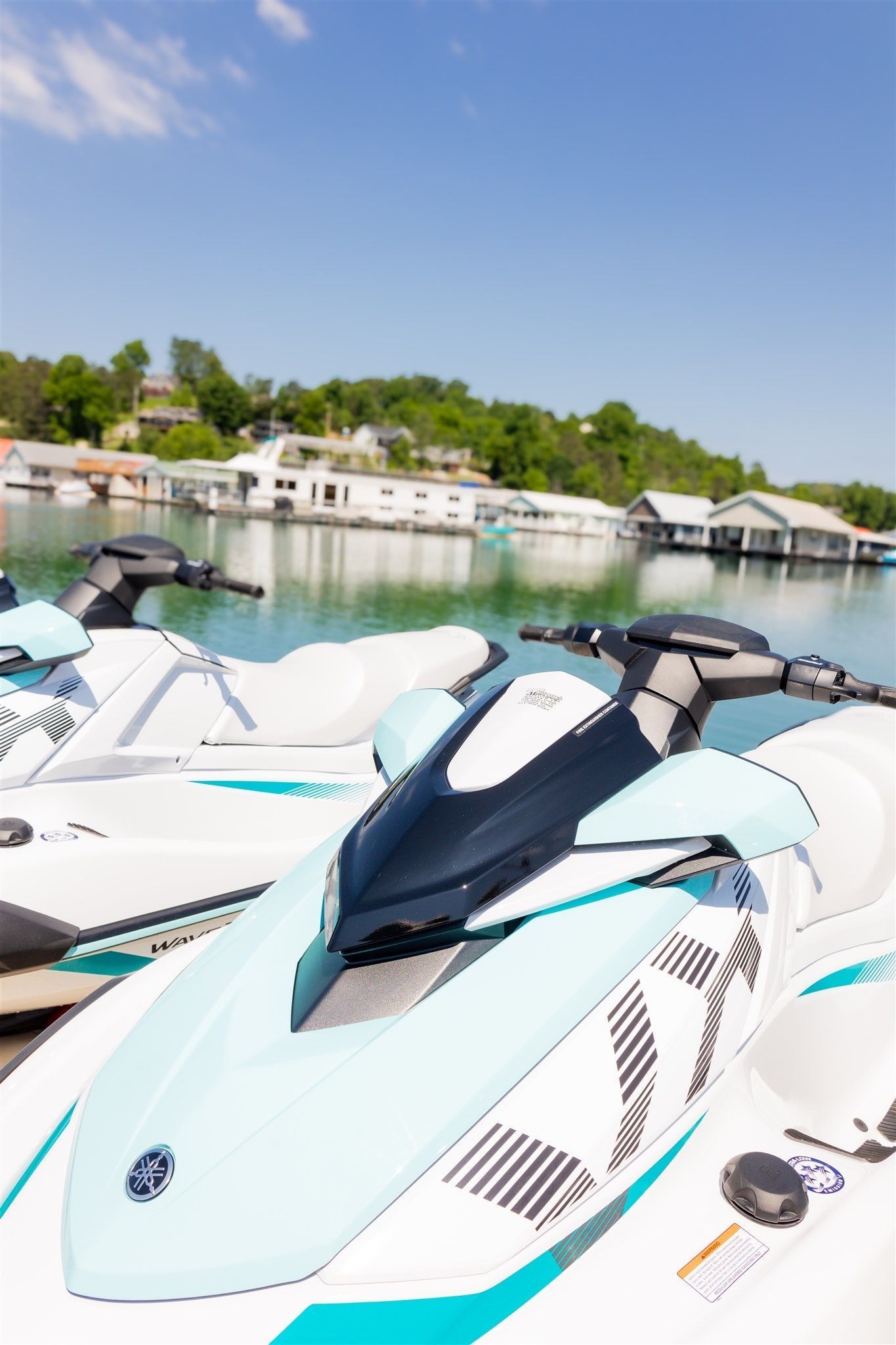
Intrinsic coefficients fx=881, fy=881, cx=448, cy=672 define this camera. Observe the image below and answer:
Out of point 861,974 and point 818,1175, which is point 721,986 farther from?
point 861,974

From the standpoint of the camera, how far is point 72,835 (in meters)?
2.57

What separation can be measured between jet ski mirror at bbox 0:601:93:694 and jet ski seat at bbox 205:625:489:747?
1.84 feet

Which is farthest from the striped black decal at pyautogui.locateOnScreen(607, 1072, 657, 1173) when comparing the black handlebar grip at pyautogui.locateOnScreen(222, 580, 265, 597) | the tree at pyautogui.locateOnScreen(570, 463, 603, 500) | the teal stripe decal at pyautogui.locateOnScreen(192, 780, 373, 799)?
the tree at pyautogui.locateOnScreen(570, 463, 603, 500)

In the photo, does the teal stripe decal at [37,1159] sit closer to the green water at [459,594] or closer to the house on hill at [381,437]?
the green water at [459,594]

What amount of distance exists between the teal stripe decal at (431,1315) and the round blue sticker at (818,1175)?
43 cm

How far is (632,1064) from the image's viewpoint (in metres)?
1.18

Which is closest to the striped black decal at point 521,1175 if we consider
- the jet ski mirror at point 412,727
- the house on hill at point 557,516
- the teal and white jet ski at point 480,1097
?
the teal and white jet ski at point 480,1097

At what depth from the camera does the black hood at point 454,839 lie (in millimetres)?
1195

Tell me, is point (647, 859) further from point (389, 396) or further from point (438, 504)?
point (389, 396)

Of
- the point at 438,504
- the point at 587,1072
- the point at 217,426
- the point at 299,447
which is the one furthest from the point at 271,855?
the point at 217,426

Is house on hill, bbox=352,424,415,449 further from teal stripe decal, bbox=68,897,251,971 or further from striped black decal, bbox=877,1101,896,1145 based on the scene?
striped black decal, bbox=877,1101,896,1145

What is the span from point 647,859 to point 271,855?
1.83 metres

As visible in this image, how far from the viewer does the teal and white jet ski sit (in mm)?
993

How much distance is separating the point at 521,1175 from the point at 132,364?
107738 millimetres
